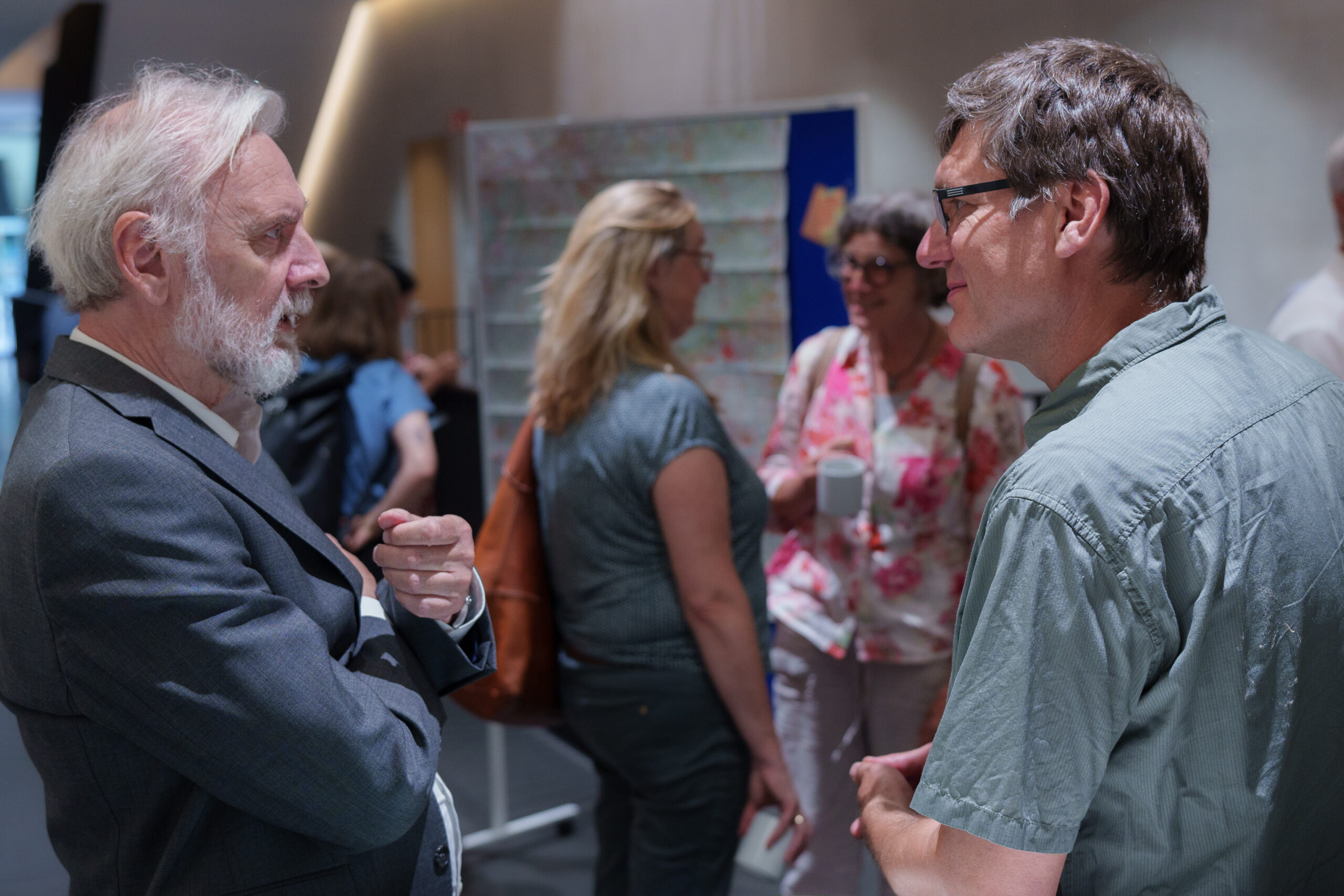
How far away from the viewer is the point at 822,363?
2.42 metres

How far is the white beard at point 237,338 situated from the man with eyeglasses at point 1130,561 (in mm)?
816

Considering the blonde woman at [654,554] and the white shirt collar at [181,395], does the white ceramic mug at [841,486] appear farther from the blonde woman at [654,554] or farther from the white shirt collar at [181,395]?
the white shirt collar at [181,395]

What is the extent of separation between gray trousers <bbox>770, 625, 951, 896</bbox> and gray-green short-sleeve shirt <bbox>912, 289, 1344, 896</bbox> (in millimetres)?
1298

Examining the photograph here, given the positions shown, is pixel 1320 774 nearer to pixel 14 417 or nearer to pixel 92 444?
pixel 92 444

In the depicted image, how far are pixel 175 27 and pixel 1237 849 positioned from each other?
703 centimetres

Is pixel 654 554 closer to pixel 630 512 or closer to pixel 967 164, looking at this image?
pixel 630 512

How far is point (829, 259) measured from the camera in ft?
7.89

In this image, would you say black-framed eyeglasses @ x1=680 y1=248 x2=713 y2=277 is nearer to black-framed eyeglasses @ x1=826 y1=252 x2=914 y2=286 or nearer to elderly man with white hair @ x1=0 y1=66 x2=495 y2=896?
black-framed eyeglasses @ x1=826 y1=252 x2=914 y2=286

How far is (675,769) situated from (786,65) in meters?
2.53

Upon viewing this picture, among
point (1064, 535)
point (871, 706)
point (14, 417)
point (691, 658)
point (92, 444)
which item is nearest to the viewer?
point (1064, 535)

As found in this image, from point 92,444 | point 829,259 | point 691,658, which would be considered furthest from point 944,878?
point 829,259

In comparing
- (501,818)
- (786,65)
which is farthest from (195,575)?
(786,65)

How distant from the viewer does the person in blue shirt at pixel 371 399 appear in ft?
10.5

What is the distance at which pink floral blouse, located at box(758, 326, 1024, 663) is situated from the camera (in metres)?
2.18
